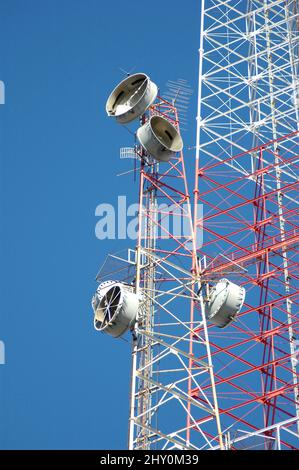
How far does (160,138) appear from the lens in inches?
1421

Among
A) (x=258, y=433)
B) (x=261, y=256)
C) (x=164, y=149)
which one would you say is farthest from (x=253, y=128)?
(x=258, y=433)

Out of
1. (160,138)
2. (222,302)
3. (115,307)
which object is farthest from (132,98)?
(115,307)

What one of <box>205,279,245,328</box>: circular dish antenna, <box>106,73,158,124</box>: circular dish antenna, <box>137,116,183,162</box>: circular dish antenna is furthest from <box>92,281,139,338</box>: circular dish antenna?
<box>106,73,158,124</box>: circular dish antenna

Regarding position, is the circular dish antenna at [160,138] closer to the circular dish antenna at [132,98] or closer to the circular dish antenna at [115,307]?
the circular dish antenna at [132,98]

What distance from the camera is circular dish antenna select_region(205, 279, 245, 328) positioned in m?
35.5

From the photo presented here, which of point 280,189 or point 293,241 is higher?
point 280,189

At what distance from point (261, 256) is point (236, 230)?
3947 millimetres

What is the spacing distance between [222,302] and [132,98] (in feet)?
27.0

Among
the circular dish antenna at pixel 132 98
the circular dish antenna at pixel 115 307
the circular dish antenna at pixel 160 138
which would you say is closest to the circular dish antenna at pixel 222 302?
the circular dish antenna at pixel 115 307

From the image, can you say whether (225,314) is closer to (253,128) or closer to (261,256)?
(261,256)

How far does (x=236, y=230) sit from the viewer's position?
163ft

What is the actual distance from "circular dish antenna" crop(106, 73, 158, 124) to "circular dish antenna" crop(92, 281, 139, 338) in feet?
22.4

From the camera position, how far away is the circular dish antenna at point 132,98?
119 feet
